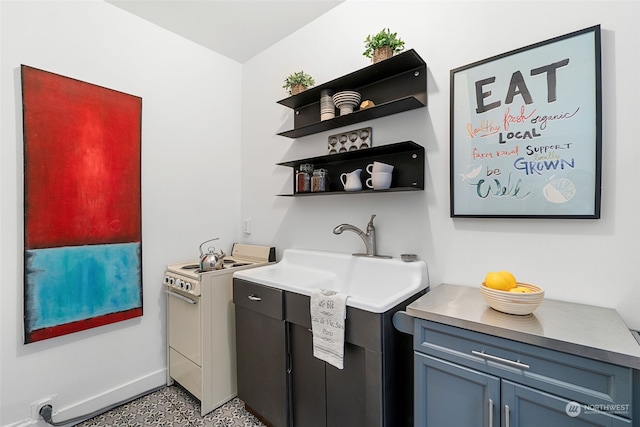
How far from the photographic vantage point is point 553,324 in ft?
3.30

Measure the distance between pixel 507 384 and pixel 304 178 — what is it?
1551 mm

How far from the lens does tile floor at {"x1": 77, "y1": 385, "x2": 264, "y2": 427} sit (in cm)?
179

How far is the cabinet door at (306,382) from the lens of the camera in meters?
1.48

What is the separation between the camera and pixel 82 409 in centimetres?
183

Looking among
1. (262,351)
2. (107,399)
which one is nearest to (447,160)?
(262,351)

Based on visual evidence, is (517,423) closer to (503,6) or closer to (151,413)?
(503,6)

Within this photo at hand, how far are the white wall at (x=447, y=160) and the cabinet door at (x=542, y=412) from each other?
1.76 ft

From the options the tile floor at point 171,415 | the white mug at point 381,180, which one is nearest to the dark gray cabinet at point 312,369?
the tile floor at point 171,415

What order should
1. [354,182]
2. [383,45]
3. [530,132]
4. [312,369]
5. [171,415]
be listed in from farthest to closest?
[171,415], [354,182], [383,45], [312,369], [530,132]

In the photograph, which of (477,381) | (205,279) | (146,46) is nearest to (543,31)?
(477,381)

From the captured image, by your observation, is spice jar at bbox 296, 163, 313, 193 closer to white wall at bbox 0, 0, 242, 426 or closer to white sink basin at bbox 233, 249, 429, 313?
white sink basin at bbox 233, 249, 429, 313

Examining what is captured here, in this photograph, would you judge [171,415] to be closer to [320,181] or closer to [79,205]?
[79,205]

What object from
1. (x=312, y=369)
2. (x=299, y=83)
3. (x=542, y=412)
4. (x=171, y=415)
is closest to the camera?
(x=542, y=412)

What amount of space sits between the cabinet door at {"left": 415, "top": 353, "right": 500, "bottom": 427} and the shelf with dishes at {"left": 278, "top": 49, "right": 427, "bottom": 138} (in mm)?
1303
